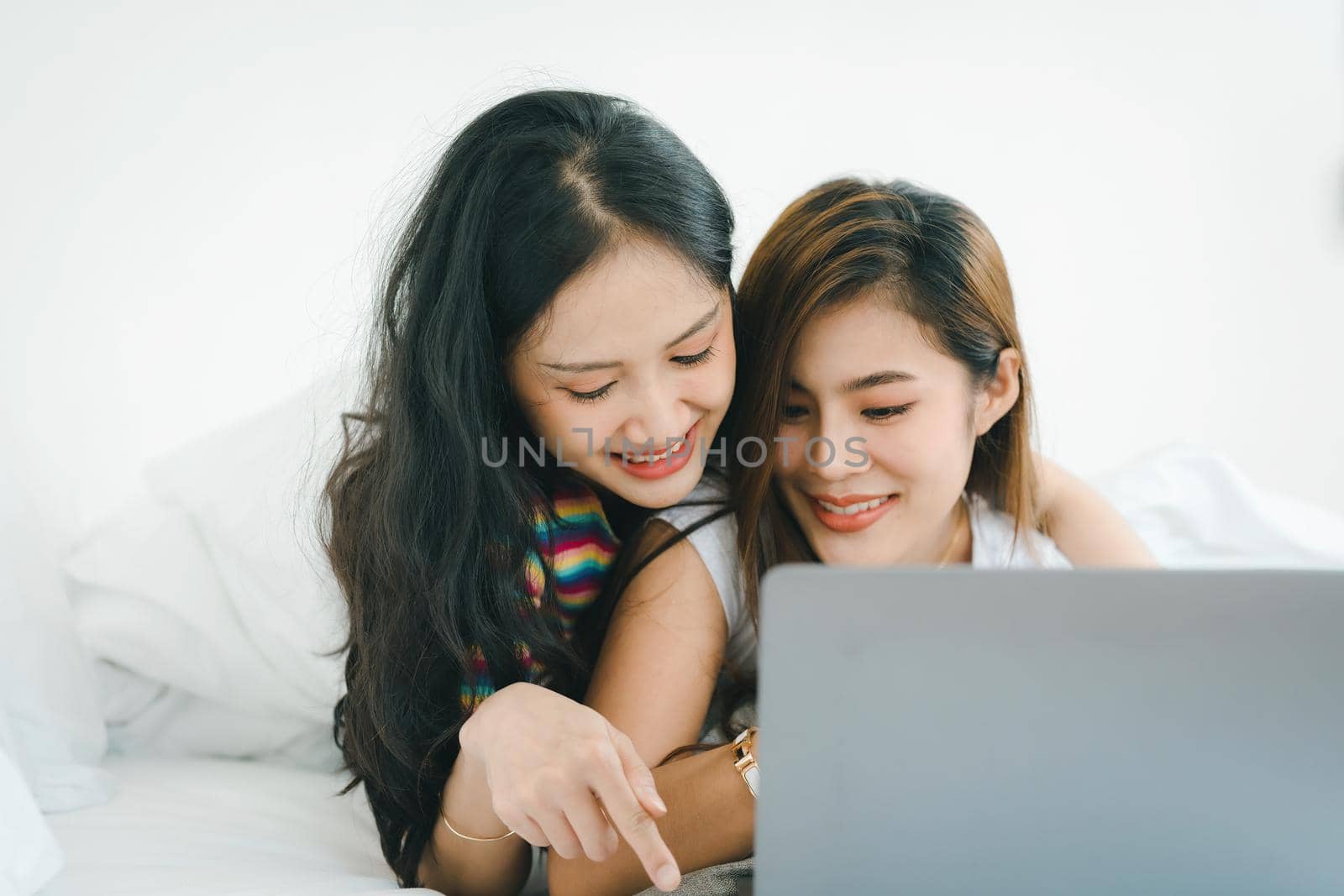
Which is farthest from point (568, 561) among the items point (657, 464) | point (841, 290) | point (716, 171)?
point (716, 171)

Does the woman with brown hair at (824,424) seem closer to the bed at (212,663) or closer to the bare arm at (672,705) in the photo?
the bare arm at (672,705)

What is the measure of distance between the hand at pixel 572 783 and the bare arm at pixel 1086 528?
0.75m

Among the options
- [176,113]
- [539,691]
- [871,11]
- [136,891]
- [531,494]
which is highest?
[871,11]

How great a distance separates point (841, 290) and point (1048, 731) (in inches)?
22.2

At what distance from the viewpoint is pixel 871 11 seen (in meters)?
1.89

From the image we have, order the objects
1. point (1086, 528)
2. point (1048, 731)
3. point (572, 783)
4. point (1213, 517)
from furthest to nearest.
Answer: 1. point (1213, 517)
2. point (1086, 528)
3. point (572, 783)
4. point (1048, 731)

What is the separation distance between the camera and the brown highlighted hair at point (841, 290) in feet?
3.39

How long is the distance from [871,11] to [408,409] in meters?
1.28

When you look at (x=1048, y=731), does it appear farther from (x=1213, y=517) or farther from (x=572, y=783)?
(x=1213, y=517)

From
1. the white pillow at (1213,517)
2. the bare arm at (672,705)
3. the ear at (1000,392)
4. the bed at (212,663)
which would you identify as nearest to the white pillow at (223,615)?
the bed at (212,663)

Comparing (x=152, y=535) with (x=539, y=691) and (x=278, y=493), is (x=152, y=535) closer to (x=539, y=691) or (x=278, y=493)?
(x=278, y=493)

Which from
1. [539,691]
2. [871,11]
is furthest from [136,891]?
[871,11]

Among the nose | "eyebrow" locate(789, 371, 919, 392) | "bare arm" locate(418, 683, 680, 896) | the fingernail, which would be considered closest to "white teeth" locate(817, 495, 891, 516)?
"eyebrow" locate(789, 371, 919, 392)

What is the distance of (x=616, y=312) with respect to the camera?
2.90 ft
